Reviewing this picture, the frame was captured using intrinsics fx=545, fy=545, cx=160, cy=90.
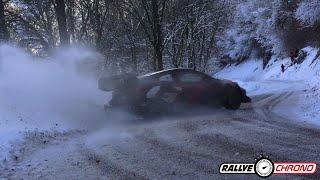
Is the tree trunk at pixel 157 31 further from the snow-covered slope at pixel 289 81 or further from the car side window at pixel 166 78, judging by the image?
the car side window at pixel 166 78

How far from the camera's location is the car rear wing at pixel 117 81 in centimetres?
1421

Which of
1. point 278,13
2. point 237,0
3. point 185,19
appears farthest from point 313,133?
point 237,0

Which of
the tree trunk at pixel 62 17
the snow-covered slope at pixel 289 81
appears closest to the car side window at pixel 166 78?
the snow-covered slope at pixel 289 81

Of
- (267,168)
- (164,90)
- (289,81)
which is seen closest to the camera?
(267,168)

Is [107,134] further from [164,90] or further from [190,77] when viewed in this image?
[190,77]

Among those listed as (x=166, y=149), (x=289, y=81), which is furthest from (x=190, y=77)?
(x=289, y=81)

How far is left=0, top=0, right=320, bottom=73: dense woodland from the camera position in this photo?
26.0 metres

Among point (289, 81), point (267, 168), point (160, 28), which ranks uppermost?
point (160, 28)

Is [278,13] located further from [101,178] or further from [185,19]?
[101,178]

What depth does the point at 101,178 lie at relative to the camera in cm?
774

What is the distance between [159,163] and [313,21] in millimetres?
31257

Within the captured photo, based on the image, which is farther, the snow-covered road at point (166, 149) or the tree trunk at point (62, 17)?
the tree trunk at point (62, 17)

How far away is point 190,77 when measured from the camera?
1523cm

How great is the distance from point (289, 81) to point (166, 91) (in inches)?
795
